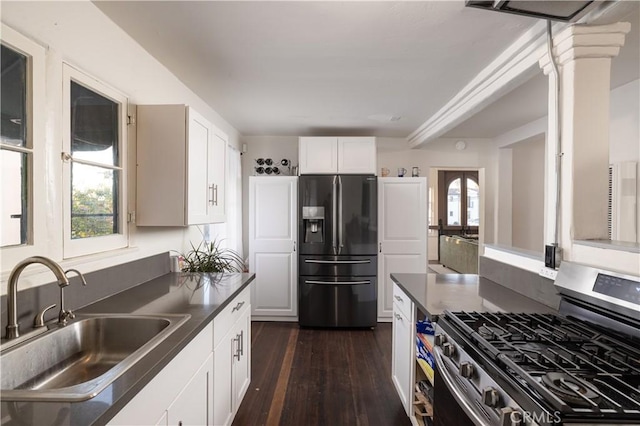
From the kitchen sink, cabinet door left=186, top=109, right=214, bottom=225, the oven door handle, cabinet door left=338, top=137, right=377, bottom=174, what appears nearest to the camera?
the kitchen sink

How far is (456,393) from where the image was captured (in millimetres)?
1174

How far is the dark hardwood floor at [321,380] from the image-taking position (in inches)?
85.9

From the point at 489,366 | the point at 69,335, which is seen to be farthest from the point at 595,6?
the point at 69,335

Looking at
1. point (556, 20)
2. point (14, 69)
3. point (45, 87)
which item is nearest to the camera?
point (14, 69)

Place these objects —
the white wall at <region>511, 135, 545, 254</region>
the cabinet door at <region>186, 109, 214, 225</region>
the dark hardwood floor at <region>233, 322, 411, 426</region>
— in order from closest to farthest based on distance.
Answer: the cabinet door at <region>186, 109, 214, 225</region> < the dark hardwood floor at <region>233, 322, 411, 426</region> < the white wall at <region>511, 135, 545, 254</region>

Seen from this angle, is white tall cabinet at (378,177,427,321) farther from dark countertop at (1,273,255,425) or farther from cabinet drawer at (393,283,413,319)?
dark countertop at (1,273,255,425)

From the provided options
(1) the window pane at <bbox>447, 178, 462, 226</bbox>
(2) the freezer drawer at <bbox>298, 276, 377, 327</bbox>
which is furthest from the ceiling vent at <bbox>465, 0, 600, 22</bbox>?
(1) the window pane at <bbox>447, 178, 462, 226</bbox>

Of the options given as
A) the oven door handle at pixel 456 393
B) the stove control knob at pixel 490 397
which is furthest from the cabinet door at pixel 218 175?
the stove control knob at pixel 490 397

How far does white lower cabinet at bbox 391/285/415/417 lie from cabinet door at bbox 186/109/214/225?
1476 millimetres

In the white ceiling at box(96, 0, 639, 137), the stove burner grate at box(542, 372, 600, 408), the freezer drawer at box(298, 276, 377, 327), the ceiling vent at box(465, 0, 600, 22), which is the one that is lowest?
the freezer drawer at box(298, 276, 377, 327)

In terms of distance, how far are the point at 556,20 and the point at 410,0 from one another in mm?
677

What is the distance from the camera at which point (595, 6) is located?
1409 mm

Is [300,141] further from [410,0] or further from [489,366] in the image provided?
[489,366]

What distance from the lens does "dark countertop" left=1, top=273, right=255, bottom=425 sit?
2.51ft
